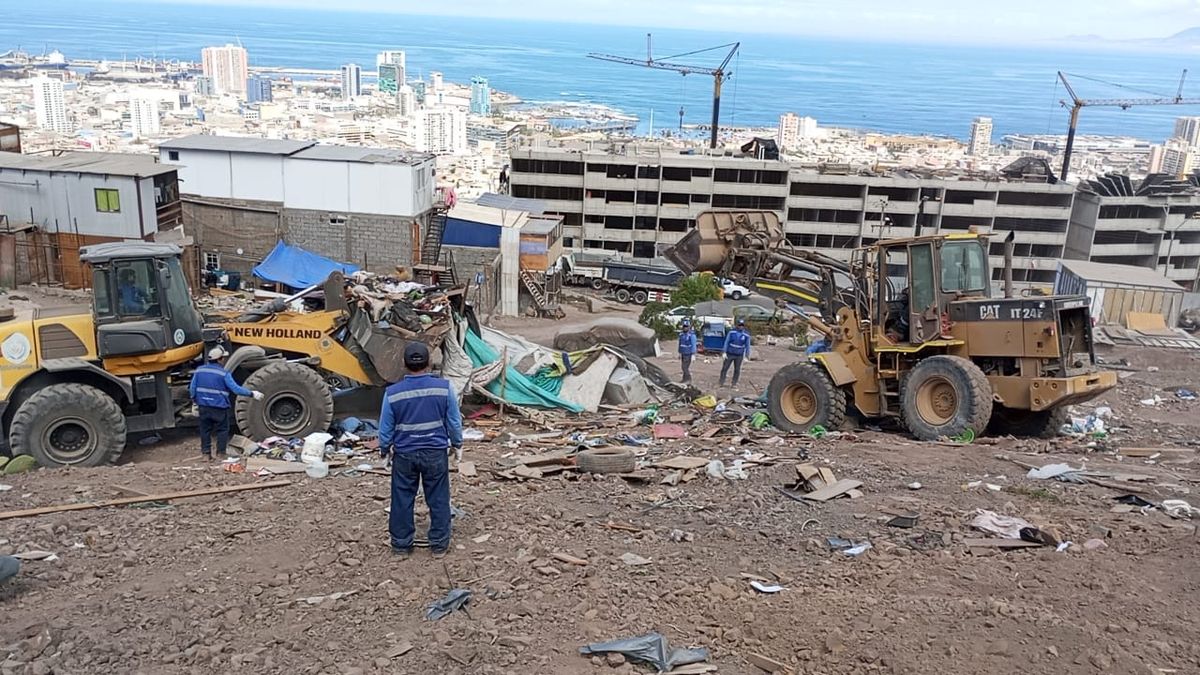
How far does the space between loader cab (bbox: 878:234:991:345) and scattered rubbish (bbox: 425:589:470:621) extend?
261 inches

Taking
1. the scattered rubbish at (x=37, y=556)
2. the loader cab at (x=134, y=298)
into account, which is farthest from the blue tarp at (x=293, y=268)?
the scattered rubbish at (x=37, y=556)

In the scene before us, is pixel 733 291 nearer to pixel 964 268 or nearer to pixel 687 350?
pixel 687 350

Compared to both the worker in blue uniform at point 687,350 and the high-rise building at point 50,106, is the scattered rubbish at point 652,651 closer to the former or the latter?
the worker in blue uniform at point 687,350

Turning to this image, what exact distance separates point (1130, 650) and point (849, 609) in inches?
53.1

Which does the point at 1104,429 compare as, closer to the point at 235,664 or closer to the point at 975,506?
the point at 975,506

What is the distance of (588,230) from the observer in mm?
56844

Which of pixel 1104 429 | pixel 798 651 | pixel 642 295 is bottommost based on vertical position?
pixel 642 295

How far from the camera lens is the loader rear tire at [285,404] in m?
9.96

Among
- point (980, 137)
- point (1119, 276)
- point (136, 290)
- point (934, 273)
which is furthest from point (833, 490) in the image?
point (980, 137)

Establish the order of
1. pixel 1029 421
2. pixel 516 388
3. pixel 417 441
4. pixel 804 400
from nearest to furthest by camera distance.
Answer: pixel 417 441
pixel 1029 421
pixel 804 400
pixel 516 388

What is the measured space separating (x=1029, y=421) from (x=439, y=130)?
151 meters

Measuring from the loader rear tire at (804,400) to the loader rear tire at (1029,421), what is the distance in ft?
5.71

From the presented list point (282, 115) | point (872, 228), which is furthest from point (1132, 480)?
point (282, 115)

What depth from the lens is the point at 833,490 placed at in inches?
289
